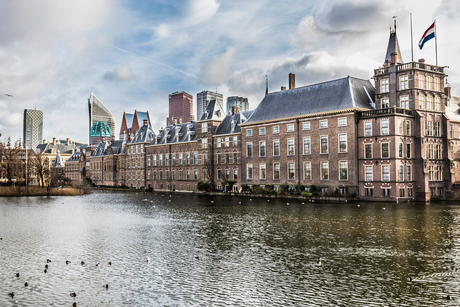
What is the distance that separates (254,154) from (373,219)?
38.0m

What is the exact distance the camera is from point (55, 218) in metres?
34.8

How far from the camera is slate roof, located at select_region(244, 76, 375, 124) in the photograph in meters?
56.5

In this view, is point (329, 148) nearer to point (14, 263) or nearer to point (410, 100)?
point (410, 100)

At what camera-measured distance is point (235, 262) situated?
1805 centimetres

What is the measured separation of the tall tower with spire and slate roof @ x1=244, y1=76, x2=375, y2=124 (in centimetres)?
260

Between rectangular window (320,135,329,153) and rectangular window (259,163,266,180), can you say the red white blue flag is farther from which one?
rectangular window (259,163,266,180)

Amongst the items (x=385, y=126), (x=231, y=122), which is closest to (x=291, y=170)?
(x=385, y=126)

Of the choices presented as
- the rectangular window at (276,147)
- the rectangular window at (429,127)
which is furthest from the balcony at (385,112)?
the rectangular window at (276,147)

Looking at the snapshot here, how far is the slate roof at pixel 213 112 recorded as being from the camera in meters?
80.8

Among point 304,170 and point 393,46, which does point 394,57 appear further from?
point 304,170

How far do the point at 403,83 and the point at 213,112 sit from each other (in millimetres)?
38554

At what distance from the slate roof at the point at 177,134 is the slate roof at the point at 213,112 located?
6167 millimetres

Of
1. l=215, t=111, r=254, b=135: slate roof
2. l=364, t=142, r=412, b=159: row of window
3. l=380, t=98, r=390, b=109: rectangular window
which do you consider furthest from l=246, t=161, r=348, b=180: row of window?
l=380, t=98, r=390, b=109: rectangular window

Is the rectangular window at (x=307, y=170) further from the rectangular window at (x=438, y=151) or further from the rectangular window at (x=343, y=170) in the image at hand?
the rectangular window at (x=438, y=151)
